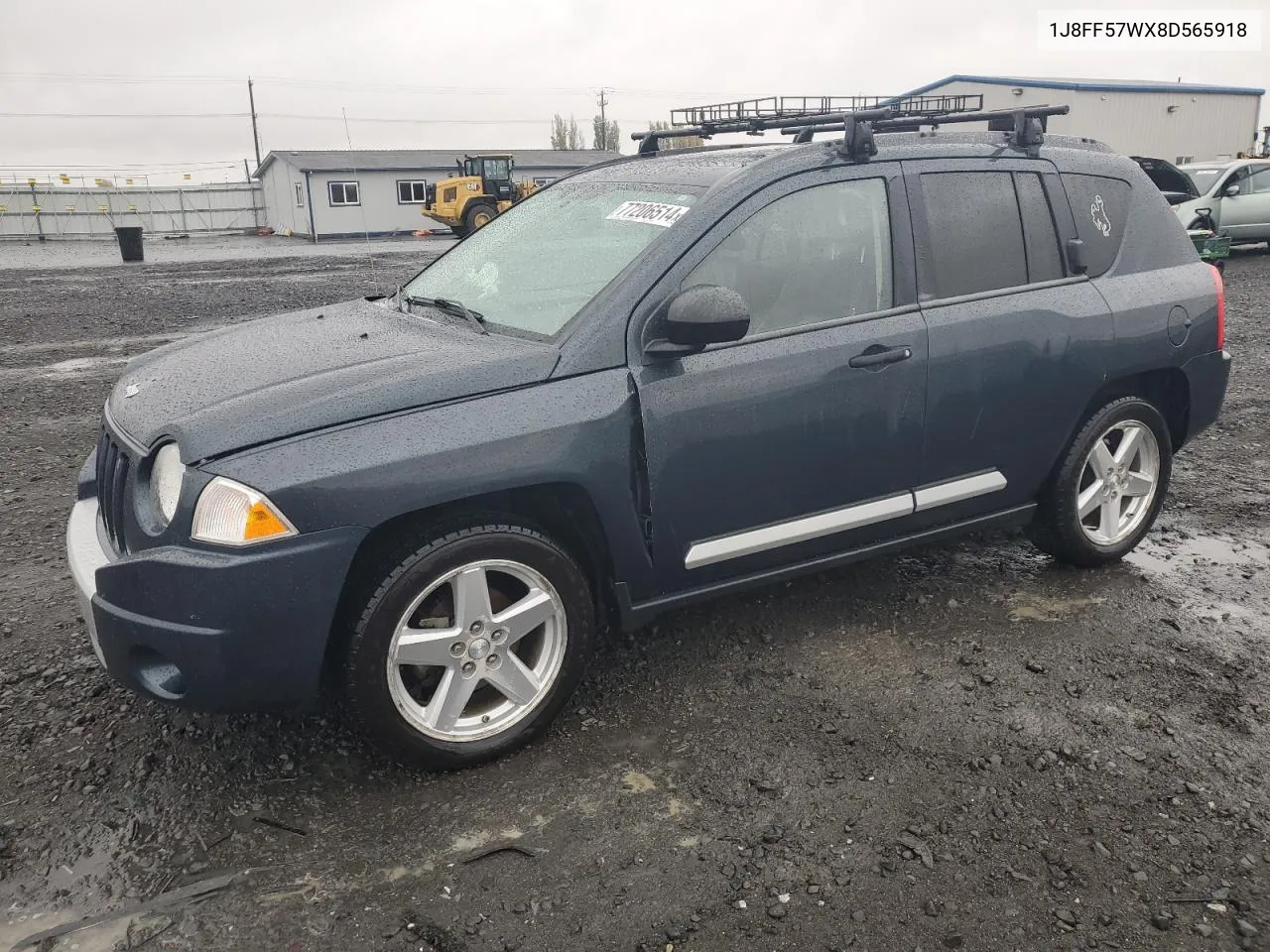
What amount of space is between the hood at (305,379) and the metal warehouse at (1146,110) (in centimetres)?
3940

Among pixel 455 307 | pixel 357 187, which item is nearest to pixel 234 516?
pixel 455 307

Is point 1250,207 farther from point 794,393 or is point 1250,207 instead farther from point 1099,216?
point 794,393

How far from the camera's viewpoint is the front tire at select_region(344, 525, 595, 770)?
290cm

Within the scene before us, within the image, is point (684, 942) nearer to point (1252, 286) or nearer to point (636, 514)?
point (636, 514)

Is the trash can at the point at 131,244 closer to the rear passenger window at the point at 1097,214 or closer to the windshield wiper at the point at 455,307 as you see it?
the windshield wiper at the point at 455,307

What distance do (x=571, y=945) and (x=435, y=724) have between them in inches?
33.8

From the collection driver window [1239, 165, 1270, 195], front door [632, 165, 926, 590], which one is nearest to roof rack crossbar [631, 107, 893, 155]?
front door [632, 165, 926, 590]

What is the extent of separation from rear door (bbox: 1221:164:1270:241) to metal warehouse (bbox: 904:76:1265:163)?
68.2 feet

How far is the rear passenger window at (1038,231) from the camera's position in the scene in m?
4.16

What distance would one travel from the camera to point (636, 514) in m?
3.26

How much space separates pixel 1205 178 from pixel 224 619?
20.6m

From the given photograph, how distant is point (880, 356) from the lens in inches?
143

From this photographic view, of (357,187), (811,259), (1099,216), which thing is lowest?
(811,259)

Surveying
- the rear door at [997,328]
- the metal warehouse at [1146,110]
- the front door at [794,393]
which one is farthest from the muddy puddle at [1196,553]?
the metal warehouse at [1146,110]
